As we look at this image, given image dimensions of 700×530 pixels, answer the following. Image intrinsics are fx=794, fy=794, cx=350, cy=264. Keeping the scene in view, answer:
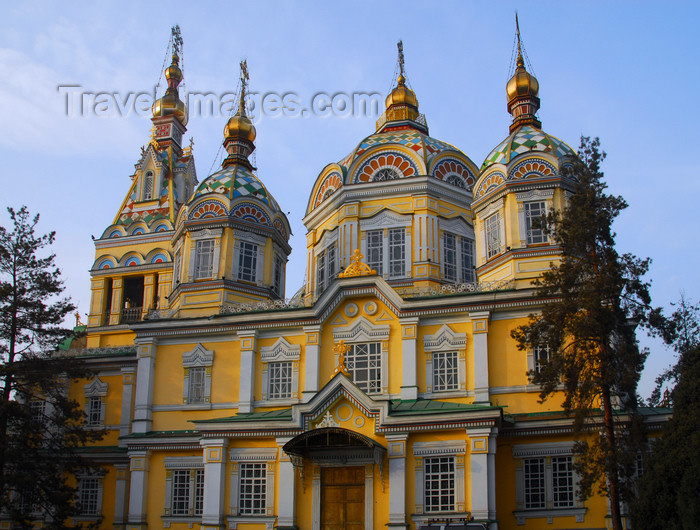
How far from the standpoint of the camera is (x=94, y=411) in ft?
98.7

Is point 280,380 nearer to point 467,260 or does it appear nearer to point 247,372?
point 247,372

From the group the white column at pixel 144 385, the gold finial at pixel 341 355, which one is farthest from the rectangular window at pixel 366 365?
the white column at pixel 144 385

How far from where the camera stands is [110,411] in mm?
29781

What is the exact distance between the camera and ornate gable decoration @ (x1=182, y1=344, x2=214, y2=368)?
90.6ft

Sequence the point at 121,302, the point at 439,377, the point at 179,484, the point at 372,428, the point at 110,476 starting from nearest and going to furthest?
the point at 372,428 → the point at 439,377 → the point at 179,484 → the point at 110,476 → the point at 121,302

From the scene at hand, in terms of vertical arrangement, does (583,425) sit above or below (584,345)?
below

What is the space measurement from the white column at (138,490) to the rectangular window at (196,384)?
7.81 ft

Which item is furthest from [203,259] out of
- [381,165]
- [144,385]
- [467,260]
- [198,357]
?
[467,260]

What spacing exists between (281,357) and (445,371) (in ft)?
18.3

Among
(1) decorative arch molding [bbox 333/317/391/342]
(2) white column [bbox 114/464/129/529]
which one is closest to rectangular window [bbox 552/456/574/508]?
(1) decorative arch molding [bbox 333/317/391/342]

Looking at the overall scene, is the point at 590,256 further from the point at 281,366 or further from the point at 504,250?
the point at 281,366

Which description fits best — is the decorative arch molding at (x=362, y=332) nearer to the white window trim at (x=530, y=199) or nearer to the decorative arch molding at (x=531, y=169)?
the white window trim at (x=530, y=199)

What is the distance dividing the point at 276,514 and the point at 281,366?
16.2ft

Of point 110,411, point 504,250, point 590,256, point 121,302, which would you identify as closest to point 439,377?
point 504,250
